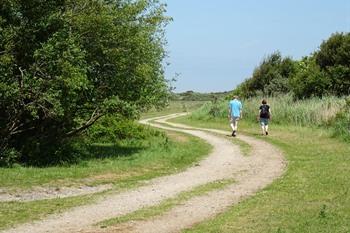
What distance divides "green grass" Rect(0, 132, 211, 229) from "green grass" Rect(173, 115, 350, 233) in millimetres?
3494

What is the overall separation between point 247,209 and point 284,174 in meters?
5.14

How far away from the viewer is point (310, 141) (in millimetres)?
24953

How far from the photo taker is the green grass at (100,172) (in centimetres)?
1150

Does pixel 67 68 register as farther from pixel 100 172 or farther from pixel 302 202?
pixel 302 202

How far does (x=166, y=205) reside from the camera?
38.5 ft

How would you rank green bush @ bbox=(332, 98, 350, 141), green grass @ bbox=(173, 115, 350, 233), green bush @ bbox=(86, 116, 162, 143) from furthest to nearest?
green bush @ bbox=(86, 116, 162, 143) → green bush @ bbox=(332, 98, 350, 141) → green grass @ bbox=(173, 115, 350, 233)

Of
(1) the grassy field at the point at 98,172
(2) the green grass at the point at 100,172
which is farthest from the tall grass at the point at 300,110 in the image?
(2) the green grass at the point at 100,172

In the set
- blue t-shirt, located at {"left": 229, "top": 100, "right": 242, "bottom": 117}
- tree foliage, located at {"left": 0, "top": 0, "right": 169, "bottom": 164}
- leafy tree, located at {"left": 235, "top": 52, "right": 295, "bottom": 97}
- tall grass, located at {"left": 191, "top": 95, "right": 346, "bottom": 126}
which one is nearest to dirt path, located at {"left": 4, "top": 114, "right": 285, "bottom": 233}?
tree foliage, located at {"left": 0, "top": 0, "right": 169, "bottom": 164}

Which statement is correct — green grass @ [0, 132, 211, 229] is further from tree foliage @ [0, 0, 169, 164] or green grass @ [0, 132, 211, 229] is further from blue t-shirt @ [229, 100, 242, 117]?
blue t-shirt @ [229, 100, 242, 117]

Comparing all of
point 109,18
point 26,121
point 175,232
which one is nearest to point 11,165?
point 26,121

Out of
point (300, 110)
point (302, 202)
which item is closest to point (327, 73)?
point (300, 110)

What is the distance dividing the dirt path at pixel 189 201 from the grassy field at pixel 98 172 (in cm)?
51

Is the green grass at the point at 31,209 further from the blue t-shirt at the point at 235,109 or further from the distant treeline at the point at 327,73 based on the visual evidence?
the distant treeline at the point at 327,73

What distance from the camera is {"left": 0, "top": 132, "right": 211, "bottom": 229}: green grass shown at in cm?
1150
